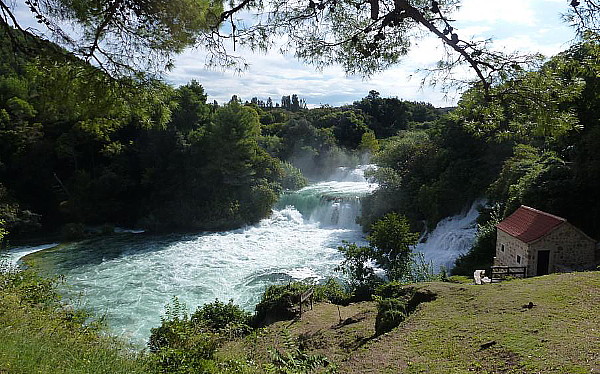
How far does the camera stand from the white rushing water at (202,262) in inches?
496

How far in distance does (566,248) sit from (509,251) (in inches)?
51.4

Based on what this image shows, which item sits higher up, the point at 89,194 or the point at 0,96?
the point at 0,96

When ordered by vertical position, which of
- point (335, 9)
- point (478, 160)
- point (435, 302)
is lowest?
point (435, 302)

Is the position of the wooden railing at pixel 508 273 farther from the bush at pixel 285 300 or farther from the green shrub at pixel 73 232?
the green shrub at pixel 73 232

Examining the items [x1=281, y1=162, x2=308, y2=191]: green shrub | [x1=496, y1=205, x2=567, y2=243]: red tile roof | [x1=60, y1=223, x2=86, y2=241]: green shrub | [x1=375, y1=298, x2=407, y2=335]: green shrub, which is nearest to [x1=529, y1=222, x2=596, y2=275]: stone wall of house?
[x1=496, y1=205, x2=567, y2=243]: red tile roof

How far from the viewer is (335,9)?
13.5 ft

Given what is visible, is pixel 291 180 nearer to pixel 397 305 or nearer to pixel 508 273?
pixel 508 273

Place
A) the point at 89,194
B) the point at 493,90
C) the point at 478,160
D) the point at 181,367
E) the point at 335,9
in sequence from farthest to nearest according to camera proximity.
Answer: the point at 89,194, the point at 478,160, the point at 181,367, the point at 335,9, the point at 493,90

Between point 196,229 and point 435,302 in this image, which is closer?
point 435,302

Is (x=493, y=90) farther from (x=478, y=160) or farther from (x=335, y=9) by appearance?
(x=478, y=160)

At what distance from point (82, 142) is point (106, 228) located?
18.4ft

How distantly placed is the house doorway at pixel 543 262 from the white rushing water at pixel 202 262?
689 cm

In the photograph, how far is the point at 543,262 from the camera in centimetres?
993

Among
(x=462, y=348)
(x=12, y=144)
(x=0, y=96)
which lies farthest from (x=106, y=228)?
(x=462, y=348)
